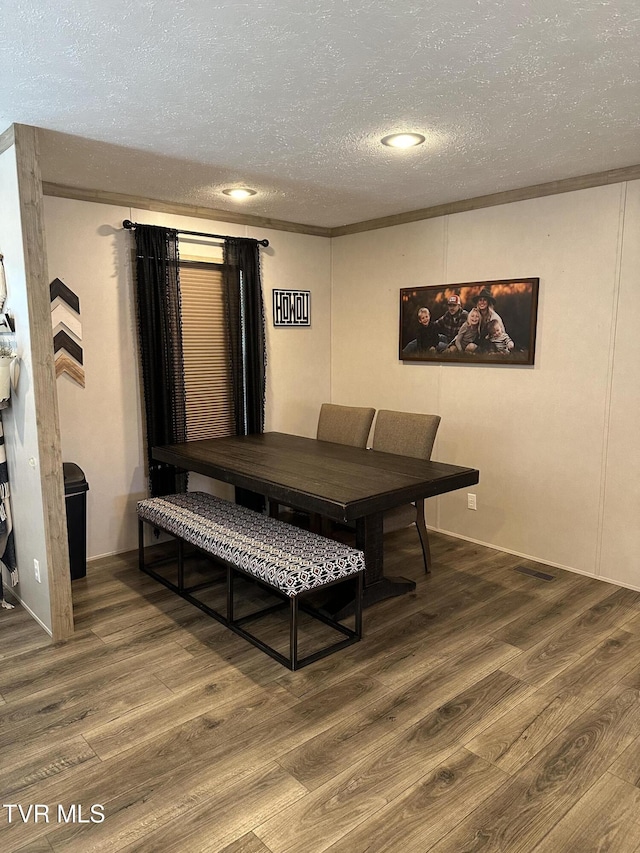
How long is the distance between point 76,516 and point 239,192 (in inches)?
90.2

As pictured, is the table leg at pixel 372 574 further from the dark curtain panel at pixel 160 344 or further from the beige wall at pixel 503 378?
the dark curtain panel at pixel 160 344

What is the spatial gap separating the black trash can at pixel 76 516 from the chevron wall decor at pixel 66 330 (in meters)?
0.62

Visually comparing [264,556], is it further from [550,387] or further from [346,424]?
[550,387]

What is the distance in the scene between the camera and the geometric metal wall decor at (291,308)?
4.76 meters

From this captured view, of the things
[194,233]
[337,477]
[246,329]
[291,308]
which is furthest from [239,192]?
[337,477]

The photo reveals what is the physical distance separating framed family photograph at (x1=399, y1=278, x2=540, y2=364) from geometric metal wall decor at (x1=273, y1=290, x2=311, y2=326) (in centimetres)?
88

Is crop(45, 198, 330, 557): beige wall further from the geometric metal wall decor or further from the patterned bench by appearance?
the geometric metal wall decor

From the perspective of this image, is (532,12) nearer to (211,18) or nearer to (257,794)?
(211,18)

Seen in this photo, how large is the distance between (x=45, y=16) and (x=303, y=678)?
2570mm

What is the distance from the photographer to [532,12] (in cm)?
167

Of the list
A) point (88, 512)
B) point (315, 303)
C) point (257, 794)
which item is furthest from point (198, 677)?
point (315, 303)

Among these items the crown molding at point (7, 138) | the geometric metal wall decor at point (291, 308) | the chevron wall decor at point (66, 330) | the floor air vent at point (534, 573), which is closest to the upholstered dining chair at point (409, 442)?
the floor air vent at point (534, 573)

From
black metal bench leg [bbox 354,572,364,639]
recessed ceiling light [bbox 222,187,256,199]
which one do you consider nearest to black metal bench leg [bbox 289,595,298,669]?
black metal bench leg [bbox 354,572,364,639]

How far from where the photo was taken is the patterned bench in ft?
8.46
